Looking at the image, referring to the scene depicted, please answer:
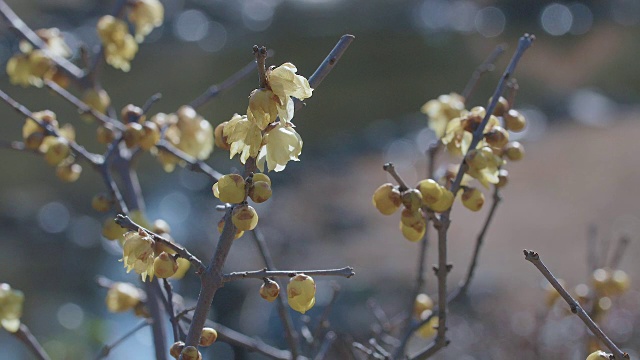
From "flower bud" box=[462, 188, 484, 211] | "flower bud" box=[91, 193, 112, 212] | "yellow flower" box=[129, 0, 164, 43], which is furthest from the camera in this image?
"yellow flower" box=[129, 0, 164, 43]

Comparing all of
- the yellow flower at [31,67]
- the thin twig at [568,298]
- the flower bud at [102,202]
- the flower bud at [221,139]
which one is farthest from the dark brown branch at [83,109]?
the thin twig at [568,298]

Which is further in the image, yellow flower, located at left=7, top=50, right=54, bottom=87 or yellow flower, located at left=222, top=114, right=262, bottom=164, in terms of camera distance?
yellow flower, located at left=7, top=50, right=54, bottom=87

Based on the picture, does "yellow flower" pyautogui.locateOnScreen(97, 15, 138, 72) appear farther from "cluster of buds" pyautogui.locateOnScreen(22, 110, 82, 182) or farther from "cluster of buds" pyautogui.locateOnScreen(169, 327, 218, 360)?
"cluster of buds" pyautogui.locateOnScreen(169, 327, 218, 360)

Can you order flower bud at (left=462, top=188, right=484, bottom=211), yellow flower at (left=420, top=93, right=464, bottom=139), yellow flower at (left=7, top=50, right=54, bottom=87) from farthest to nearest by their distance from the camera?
yellow flower at (left=7, top=50, right=54, bottom=87) < yellow flower at (left=420, top=93, right=464, bottom=139) < flower bud at (left=462, top=188, right=484, bottom=211)

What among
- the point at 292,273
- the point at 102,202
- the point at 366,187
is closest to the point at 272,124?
the point at 292,273

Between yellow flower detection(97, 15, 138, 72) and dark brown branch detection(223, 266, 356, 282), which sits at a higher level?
yellow flower detection(97, 15, 138, 72)

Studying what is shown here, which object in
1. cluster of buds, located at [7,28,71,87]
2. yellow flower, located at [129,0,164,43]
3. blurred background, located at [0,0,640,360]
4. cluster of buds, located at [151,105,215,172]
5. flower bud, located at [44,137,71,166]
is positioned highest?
yellow flower, located at [129,0,164,43]

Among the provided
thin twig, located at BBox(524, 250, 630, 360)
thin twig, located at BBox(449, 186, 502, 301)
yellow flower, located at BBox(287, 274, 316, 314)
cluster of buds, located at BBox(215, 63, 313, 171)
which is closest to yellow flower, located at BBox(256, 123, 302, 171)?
cluster of buds, located at BBox(215, 63, 313, 171)
